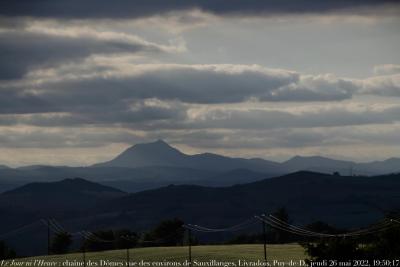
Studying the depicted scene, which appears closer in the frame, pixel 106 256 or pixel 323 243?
pixel 323 243

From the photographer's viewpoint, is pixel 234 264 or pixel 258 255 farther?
pixel 258 255

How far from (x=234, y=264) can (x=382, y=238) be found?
965 inches

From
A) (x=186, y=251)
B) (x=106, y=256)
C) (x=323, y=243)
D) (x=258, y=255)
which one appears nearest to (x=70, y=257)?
(x=106, y=256)

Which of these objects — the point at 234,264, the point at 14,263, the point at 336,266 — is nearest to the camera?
the point at 336,266

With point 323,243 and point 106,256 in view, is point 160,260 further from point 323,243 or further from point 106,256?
point 323,243

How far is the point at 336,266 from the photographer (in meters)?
83.4

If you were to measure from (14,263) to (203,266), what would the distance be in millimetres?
36389

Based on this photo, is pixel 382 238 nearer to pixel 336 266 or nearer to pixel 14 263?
pixel 336 266

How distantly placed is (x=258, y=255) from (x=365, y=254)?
118ft

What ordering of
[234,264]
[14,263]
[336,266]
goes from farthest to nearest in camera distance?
[14,263], [234,264], [336,266]

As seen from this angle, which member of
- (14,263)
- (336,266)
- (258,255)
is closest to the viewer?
(336,266)

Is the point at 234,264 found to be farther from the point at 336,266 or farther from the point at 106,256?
the point at 106,256

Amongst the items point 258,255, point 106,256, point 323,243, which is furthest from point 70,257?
point 323,243

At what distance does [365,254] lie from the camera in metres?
84.1
